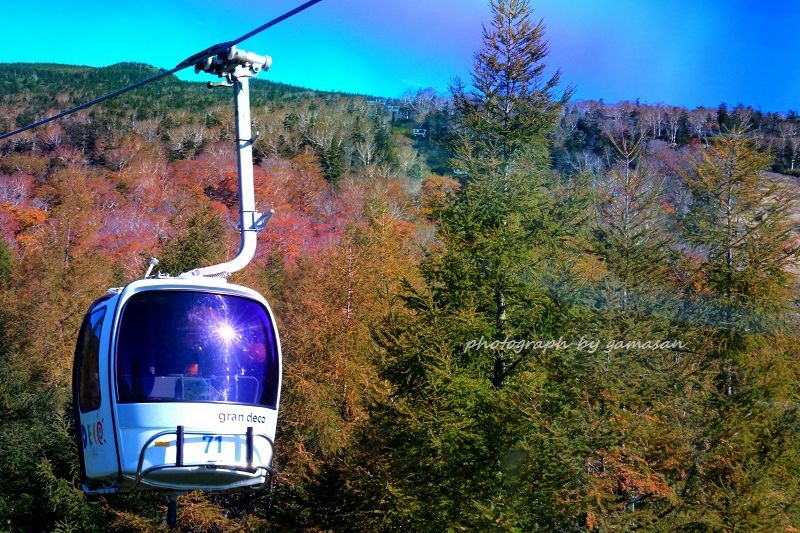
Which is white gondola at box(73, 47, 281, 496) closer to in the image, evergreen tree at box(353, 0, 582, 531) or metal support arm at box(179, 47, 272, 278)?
metal support arm at box(179, 47, 272, 278)

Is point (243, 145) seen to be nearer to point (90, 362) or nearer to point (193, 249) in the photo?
point (90, 362)

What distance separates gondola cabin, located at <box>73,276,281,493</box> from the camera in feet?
24.4

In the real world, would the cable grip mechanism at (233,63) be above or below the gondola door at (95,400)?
above

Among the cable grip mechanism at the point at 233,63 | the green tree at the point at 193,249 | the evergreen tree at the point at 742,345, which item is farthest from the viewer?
the green tree at the point at 193,249

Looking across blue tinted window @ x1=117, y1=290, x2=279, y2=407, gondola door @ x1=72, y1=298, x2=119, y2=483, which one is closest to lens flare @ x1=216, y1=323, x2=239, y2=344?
blue tinted window @ x1=117, y1=290, x2=279, y2=407

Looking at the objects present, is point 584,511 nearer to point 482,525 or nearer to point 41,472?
point 482,525

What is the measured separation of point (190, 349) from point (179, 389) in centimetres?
39

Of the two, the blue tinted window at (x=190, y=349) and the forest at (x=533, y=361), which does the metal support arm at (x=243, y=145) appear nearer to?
the blue tinted window at (x=190, y=349)

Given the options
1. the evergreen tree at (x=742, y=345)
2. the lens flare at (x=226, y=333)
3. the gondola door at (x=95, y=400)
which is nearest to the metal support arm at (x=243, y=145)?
the lens flare at (x=226, y=333)

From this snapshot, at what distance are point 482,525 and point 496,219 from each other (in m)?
6.53

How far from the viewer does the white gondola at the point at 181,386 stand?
7.45 metres

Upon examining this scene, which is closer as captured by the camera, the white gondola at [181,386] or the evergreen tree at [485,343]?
the white gondola at [181,386]

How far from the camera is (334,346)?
25.2 meters

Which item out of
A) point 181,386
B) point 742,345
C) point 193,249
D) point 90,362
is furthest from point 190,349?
point 193,249
